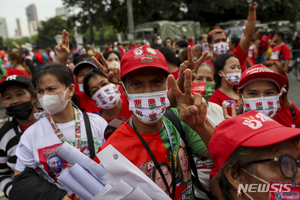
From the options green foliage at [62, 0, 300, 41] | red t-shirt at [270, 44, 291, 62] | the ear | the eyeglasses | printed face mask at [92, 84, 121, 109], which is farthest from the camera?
green foliage at [62, 0, 300, 41]

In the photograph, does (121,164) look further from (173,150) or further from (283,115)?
(283,115)

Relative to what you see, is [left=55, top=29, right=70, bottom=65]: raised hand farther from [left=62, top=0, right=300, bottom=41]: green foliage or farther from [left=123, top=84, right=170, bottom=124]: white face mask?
[left=62, top=0, right=300, bottom=41]: green foliage

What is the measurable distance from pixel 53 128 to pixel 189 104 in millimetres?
1273

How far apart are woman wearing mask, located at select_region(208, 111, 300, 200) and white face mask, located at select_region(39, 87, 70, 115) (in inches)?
61.0

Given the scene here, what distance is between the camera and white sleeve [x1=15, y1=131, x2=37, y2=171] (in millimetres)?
2023

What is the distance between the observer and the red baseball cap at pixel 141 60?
168 centimetres

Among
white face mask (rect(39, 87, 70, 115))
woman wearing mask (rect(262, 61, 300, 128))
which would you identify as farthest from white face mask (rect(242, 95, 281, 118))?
white face mask (rect(39, 87, 70, 115))

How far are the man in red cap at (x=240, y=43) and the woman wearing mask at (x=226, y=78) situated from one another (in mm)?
711

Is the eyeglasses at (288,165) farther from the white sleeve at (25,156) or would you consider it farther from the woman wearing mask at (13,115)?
the woman wearing mask at (13,115)

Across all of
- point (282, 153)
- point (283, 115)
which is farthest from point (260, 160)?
point (283, 115)

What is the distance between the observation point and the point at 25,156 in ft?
6.70

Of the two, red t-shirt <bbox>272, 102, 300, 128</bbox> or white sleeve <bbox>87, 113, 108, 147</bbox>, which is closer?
white sleeve <bbox>87, 113, 108, 147</bbox>

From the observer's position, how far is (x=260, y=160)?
1251mm

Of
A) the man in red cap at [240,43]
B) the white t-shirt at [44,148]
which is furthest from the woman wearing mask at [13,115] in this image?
the man in red cap at [240,43]
